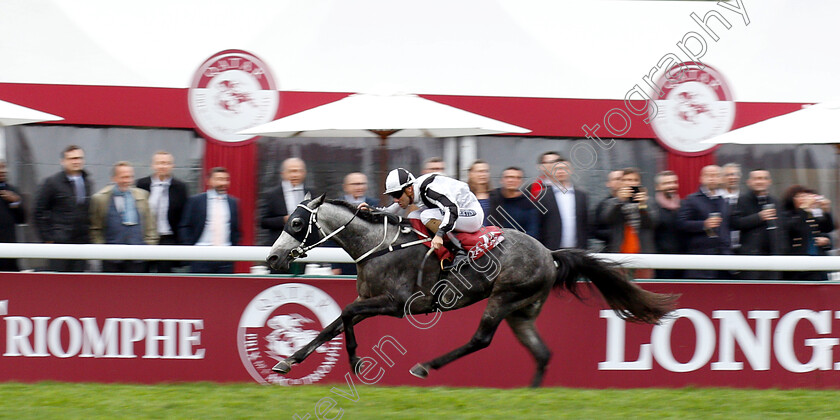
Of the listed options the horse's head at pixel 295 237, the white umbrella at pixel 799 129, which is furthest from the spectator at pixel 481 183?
the white umbrella at pixel 799 129

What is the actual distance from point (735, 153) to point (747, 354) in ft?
9.51

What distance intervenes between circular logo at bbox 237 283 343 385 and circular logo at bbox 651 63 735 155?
155 inches

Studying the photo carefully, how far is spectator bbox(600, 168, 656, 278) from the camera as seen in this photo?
7375mm

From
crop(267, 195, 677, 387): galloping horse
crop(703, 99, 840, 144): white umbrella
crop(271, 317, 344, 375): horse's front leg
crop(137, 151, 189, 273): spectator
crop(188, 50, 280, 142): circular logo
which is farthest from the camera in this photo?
crop(188, 50, 280, 142): circular logo

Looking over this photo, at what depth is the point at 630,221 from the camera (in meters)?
7.38

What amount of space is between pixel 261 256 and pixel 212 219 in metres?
0.88

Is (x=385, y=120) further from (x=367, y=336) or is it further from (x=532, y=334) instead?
(x=532, y=334)

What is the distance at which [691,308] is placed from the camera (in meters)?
6.96

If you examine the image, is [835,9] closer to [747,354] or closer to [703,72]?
[703,72]

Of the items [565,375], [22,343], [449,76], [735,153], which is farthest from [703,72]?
[22,343]

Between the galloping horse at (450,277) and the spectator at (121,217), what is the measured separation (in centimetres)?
172

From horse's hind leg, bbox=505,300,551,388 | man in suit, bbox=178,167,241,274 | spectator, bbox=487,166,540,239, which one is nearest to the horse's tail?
horse's hind leg, bbox=505,300,551,388

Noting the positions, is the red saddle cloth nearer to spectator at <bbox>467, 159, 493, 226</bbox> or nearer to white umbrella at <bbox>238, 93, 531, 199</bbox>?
spectator at <bbox>467, 159, 493, 226</bbox>

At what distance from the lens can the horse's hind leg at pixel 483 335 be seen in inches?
247
